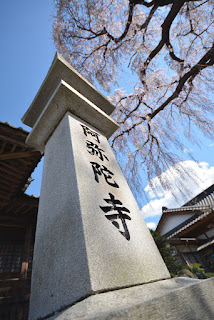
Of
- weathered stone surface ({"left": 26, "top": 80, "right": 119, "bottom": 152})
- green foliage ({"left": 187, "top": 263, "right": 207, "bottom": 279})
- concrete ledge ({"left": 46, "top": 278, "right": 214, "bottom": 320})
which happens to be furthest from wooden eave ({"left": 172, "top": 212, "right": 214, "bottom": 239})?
concrete ledge ({"left": 46, "top": 278, "right": 214, "bottom": 320})

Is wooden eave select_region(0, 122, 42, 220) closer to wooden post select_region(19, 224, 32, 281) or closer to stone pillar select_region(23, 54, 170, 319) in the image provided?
wooden post select_region(19, 224, 32, 281)

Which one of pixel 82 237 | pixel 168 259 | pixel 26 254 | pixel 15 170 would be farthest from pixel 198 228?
pixel 82 237

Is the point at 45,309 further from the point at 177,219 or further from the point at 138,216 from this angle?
the point at 177,219

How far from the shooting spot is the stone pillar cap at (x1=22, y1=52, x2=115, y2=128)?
2.13 m

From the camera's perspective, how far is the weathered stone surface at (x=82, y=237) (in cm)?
84

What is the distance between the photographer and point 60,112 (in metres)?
2.01

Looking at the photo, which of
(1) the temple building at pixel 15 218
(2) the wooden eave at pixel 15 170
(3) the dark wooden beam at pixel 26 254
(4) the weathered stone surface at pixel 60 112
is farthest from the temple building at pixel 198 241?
(4) the weathered stone surface at pixel 60 112

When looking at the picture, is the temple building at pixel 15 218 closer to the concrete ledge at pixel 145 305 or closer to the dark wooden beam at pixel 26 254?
the dark wooden beam at pixel 26 254

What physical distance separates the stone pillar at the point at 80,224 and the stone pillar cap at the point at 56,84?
47mm

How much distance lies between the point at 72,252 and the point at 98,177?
0.66 m

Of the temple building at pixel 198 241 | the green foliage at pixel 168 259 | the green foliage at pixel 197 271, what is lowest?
the green foliage at pixel 197 271

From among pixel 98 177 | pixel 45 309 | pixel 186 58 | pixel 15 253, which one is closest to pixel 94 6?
pixel 186 58

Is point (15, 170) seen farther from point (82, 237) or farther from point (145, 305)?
point (145, 305)

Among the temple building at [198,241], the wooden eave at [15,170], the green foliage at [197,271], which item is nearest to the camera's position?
the wooden eave at [15,170]
